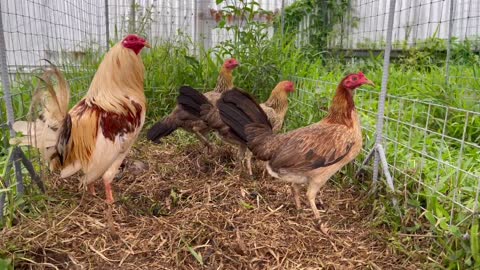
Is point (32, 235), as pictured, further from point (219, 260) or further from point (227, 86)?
point (227, 86)

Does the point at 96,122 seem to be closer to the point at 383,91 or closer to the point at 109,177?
the point at 109,177

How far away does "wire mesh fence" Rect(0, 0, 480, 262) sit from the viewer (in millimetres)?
2885

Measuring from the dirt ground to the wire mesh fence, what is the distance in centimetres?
39

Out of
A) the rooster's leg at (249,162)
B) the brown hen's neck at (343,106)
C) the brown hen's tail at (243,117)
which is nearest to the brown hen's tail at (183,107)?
the rooster's leg at (249,162)

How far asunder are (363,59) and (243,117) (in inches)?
235

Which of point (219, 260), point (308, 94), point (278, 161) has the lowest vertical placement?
point (219, 260)

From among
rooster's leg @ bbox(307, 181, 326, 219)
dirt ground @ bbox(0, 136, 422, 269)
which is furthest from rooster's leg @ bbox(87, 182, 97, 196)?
rooster's leg @ bbox(307, 181, 326, 219)

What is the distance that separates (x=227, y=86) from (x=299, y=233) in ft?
8.40

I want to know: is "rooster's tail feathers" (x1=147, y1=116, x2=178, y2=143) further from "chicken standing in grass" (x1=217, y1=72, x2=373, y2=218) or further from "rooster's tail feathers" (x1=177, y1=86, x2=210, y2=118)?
"chicken standing in grass" (x1=217, y1=72, x2=373, y2=218)

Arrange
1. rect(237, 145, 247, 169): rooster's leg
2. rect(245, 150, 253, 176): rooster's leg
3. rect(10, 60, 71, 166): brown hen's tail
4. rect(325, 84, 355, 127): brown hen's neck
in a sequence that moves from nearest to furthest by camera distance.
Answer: rect(10, 60, 71, 166): brown hen's tail → rect(325, 84, 355, 127): brown hen's neck → rect(245, 150, 253, 176): rooster's leg → rect(237, 145, 247, 169): rooster's leg

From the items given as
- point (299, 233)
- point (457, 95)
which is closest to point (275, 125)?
point (299, 233)

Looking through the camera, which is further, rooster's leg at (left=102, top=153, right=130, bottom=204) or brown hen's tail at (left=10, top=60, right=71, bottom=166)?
rooster's leg at (left=102, top=153, right=130, bottom=204)

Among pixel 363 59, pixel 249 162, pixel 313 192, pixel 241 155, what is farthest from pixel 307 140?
pixel 363 59

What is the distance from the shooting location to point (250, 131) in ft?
10.9
